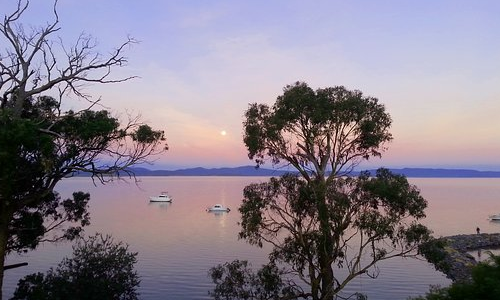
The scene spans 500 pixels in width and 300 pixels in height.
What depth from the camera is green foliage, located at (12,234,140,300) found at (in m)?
24.7

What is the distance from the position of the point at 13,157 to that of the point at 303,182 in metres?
15.5

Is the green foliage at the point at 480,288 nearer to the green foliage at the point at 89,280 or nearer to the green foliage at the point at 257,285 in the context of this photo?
the green foliage at the point at 257,285

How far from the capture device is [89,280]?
26.1m

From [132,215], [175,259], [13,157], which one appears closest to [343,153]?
[13,157]

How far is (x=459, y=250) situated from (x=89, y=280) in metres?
59.5

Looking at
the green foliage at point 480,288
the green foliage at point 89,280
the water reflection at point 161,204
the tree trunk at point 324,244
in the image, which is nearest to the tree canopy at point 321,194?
the tree trunk at point 324,244

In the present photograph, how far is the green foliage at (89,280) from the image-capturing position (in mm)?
24722

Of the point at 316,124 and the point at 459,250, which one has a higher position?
the point at 316,124

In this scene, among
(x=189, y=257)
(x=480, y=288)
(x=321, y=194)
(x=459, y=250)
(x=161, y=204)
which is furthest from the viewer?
(x=161, y=204)

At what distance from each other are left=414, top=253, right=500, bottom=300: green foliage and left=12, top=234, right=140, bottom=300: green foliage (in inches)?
835

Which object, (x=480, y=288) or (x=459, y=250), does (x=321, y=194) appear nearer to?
(x=480, y=288)

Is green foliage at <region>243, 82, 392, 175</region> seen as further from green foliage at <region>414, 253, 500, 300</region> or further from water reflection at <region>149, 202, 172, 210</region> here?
water reflection at <region>149, 202, 172, 210</region>

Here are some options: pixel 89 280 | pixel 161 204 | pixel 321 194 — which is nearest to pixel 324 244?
pixel 321 194

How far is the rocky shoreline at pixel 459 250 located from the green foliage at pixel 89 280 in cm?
1706
